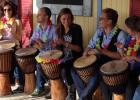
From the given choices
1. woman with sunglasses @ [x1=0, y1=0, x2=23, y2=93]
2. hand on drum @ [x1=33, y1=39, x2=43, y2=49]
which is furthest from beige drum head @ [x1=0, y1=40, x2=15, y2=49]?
hand on drum @ [x1=33, y1=39, x2=43, y2=49]

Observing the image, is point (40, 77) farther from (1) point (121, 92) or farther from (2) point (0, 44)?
(1) point (121, 92)

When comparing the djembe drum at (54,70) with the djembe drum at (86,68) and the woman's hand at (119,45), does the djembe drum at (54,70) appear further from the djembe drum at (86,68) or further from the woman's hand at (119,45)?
the woman's hand at (119,45)

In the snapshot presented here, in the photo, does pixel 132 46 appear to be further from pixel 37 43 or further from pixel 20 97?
pixel 20 97

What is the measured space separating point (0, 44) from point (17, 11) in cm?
121

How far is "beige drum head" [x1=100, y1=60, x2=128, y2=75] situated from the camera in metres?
4.53

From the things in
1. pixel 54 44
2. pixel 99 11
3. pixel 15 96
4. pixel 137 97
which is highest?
pixel 99 11

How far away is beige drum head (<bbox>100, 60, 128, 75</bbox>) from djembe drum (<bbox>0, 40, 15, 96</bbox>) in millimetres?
1771

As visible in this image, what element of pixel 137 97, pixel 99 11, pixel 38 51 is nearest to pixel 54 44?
pixel 38 51

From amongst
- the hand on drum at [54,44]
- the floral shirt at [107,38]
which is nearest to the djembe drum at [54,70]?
the hand on drum at [54,44]

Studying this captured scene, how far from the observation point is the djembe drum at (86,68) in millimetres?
4879

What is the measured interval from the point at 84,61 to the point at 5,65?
150cm

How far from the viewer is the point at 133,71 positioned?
4613 millimetres

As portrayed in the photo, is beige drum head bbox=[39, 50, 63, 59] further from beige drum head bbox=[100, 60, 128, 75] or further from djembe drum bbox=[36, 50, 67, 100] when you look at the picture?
beige drum head bbox=[100, 60, 128, 75]

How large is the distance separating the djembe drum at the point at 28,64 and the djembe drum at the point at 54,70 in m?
0.38
